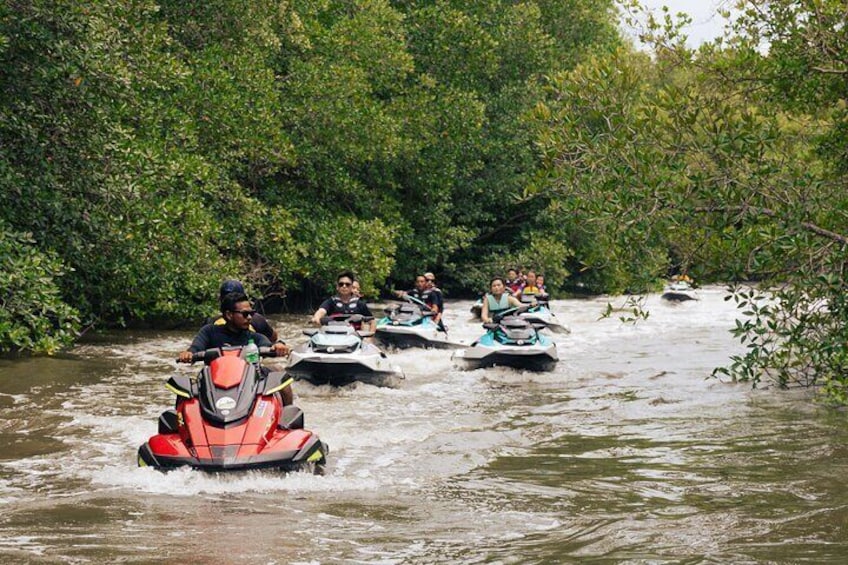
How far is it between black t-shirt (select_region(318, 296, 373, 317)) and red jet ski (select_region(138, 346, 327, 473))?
24.3 ft

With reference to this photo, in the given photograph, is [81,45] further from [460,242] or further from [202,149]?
[460,242]

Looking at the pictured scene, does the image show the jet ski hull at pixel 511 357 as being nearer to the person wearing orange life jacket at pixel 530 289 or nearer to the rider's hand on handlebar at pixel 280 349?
the rider's hand on handlebar at pixel 280 349

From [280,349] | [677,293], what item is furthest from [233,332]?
[677,293]

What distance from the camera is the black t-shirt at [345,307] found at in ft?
54.3

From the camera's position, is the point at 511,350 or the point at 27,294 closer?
A: the point at 27,294

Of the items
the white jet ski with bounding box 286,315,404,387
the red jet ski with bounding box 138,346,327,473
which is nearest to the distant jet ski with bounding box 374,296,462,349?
the white jet ski with bounding box 286,315,404,387

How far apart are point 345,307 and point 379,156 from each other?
49.6ft

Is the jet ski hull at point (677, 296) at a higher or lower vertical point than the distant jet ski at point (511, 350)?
lower

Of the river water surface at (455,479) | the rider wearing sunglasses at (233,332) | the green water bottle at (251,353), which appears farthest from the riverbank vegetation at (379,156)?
the green water bottle at (251,353)

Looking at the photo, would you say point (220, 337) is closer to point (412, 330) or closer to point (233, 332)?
point (233, 332)

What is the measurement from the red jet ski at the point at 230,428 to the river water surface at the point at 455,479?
0.16m

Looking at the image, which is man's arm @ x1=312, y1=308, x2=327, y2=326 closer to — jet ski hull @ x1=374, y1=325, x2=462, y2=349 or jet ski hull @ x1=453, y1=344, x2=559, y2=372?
jet ski hull @ x1=453, y1=344, x2=559, y2=372

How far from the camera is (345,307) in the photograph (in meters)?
16.6

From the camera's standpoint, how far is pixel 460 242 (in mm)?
36438
